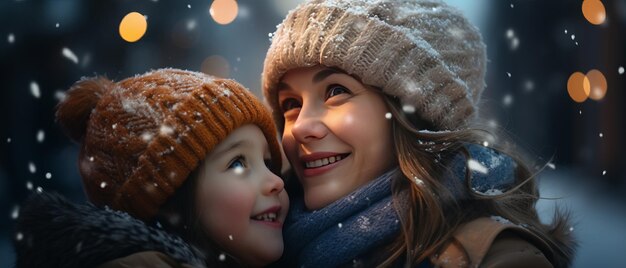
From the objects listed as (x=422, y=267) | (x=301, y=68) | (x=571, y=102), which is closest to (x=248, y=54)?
(x=301, y=68)

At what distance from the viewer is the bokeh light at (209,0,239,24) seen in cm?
211

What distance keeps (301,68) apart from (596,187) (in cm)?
165

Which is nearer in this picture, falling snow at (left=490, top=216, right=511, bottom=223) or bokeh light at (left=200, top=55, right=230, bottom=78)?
falling snow at (left=490, top=216, right=511, bottom=223)

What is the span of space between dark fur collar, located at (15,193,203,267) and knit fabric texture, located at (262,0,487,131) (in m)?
0.54

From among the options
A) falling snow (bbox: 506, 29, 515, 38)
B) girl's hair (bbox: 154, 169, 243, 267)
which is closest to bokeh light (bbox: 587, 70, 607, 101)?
falling snow (bbox: 506, 29, 515, 38)

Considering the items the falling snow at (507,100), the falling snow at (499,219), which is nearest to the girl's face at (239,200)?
the falling snow at (499,219)

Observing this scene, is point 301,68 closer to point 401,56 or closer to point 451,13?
point 401,56

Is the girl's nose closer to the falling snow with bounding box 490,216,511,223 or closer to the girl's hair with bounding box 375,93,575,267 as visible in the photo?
the girl's hair with bounding box 375,93,575,267

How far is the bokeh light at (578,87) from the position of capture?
247 cm

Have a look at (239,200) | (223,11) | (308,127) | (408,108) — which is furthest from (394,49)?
(223,11)

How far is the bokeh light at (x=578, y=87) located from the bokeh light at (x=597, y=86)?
0.08ft

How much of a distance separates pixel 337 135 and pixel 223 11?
742mm

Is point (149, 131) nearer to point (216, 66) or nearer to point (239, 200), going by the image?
point (239, 200)

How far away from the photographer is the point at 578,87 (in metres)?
2.54
